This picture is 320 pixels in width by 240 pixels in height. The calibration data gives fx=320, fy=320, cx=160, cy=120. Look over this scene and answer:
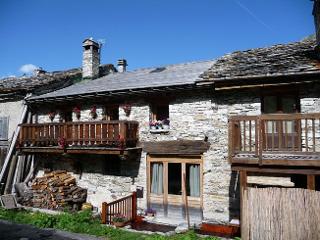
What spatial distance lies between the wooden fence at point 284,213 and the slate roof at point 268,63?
4.44 meters

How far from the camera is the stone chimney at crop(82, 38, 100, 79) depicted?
19.8m

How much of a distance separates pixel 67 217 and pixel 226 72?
8.18 m

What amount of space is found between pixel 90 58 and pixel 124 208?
10.5 m

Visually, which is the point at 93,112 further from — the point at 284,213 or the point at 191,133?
the point at 284,213

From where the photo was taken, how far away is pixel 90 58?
65.1 ft

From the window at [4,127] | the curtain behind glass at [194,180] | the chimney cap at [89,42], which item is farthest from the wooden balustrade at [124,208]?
the chimney cap at [89,42]

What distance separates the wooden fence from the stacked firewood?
8.95m

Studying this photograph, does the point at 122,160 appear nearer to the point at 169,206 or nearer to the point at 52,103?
the point at 169,206

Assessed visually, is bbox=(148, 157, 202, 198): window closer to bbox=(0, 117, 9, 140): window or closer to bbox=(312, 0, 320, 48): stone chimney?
bbox=(312, 0, 320, 48): stone chimney

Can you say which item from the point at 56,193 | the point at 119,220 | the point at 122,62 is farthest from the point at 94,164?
the point at 122,62

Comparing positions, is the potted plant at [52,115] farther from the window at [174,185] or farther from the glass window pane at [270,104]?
the glass window pane at [270,104]

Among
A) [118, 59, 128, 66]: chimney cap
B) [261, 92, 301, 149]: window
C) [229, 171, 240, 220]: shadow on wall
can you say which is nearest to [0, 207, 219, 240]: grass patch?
[229, 171, 240, 220]: shadow on wall

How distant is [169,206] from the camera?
1316 cm

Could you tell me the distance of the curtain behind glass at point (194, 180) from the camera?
1267 cm
